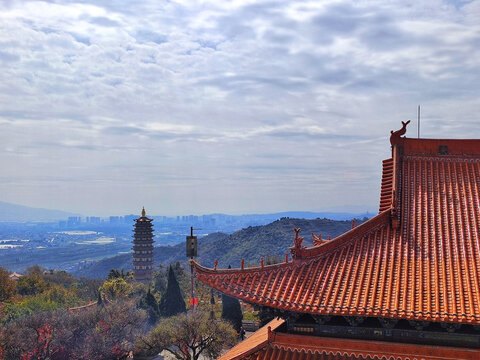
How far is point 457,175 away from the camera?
1473cm

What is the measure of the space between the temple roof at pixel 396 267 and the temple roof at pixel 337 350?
1.17m

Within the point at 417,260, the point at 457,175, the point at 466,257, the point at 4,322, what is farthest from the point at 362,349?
the point at 4,322

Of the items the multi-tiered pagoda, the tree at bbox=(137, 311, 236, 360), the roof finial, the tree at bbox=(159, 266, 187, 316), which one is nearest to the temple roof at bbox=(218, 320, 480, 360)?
the roof finial

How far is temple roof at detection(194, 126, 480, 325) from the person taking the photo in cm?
1096

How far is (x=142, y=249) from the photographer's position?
90.1m

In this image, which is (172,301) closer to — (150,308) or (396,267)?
(150,308)

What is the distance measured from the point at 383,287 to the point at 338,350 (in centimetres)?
196

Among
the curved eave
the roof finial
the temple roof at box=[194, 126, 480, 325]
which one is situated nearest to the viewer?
the temple roof at box=[194, 126, 480, 325]

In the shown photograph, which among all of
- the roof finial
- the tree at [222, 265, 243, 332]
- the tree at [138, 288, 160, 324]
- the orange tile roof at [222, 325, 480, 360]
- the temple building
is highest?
the roof finial

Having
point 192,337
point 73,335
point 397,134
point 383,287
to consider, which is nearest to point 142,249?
point 73,335

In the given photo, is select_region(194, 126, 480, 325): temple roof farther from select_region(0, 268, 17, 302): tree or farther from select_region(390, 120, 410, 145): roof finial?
select_region(0, 268, 17, 302): tree

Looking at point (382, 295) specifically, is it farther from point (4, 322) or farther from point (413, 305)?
point (4, 322)

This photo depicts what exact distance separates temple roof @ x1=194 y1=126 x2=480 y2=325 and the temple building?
0.08ft

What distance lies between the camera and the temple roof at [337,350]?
11164 mm
